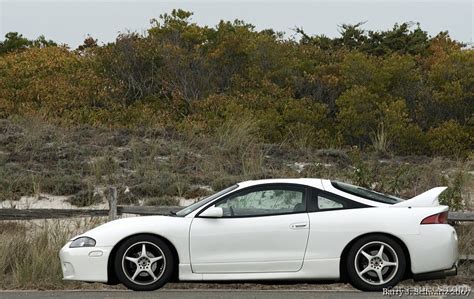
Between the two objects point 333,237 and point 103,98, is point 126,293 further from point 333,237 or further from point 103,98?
point 103,98

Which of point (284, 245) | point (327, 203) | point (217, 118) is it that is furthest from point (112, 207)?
point (217, 118)

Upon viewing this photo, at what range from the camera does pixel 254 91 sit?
2867 cm

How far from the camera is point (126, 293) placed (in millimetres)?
10273

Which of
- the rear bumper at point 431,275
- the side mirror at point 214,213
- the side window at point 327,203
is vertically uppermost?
the side window at point 327,203

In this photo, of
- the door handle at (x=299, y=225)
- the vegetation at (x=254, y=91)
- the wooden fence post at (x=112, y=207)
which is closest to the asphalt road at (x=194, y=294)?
the door handle at (x=299, y=225)

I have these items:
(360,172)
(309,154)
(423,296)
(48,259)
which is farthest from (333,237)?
(309,154)

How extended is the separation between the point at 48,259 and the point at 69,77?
19.0 m

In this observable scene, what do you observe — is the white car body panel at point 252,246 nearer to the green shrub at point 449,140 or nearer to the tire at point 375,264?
the tire at point 375,264

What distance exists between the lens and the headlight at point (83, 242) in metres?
10.4

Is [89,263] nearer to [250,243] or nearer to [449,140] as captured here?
[250,243]

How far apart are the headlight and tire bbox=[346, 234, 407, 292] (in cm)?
292

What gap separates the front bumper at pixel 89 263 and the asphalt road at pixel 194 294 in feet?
0.74

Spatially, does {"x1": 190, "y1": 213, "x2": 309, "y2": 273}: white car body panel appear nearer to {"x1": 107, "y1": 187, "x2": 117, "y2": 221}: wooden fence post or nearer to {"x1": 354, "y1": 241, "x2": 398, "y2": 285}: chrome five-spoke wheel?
{"x1": 354, "y1": 241, "x2": 398, "y2": 285}: chrome five-spoke wheel

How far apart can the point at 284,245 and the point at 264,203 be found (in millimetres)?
588
